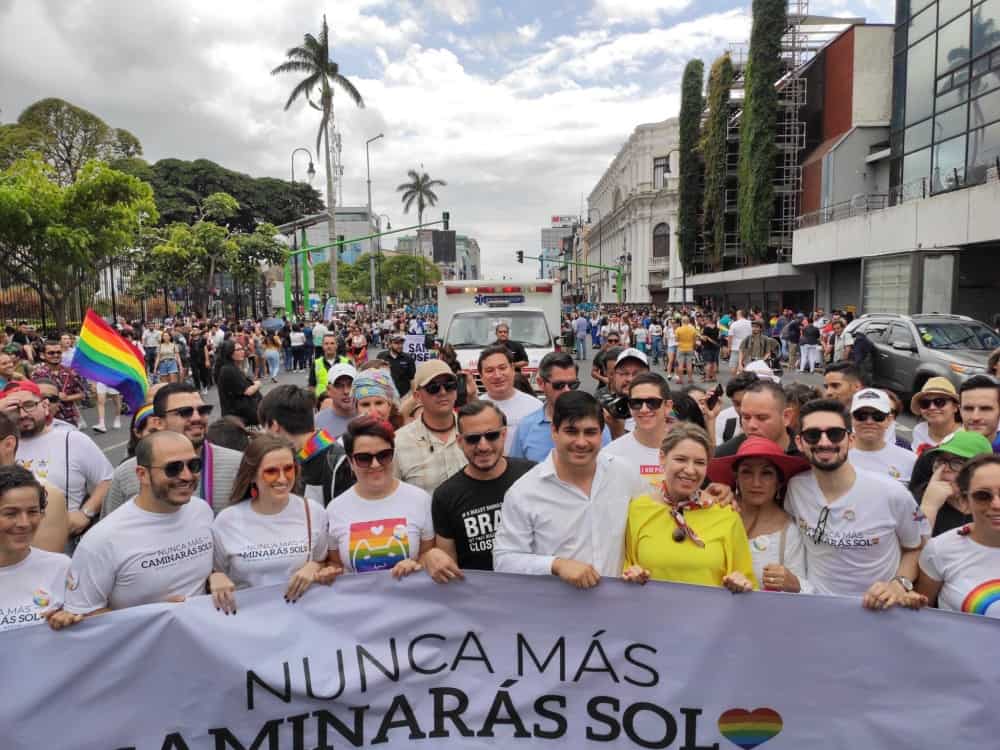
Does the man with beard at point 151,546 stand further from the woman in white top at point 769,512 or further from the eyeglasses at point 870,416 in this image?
the eyeglasses at point 870,416

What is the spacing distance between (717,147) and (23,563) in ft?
158

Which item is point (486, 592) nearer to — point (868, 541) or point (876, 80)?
point (868, 541)

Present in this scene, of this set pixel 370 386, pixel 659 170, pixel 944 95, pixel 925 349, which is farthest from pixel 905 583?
pixel 659 170

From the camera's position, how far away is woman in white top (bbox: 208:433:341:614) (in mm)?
3111

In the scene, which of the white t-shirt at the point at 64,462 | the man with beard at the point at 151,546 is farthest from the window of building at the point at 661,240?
the man with beard at the point at 151,546

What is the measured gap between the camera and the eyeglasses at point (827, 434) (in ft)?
9.76

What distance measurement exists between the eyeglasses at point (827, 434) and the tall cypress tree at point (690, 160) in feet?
171

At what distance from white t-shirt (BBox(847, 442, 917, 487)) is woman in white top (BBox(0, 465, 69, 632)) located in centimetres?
398

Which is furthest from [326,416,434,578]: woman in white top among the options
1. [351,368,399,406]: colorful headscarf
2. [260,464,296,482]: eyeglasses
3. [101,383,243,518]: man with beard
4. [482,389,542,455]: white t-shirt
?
[482,389,542,455]: white t-shirt

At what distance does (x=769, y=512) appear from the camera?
3141mm

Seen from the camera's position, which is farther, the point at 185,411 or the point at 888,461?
the point at 185,411

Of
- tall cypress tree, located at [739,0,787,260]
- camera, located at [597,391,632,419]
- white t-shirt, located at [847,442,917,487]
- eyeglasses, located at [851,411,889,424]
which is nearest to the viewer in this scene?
eyeglasses, located at [851,411,889,424]

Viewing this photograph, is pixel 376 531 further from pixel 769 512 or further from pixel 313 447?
pixel 769 512

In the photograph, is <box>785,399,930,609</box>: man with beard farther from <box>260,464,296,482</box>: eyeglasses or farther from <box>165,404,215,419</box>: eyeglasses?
<box>165,404,215,419</box>: eyeglasses
